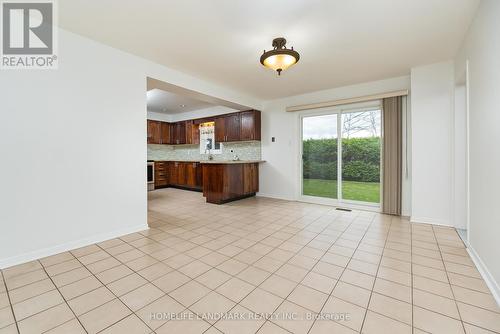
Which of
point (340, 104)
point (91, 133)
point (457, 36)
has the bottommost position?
point (91, 133)

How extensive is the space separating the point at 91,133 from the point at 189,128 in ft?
14.7

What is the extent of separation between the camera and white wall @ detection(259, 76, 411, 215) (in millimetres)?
5195

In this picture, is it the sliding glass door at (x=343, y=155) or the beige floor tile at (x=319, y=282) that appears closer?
the beige floor tile at (x=319, y=282)

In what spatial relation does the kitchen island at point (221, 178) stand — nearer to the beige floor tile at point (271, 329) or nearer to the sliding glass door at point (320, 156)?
the sliding glass door at point (320, 156)

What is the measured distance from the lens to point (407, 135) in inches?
150

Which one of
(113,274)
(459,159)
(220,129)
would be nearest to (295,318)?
(113,274)

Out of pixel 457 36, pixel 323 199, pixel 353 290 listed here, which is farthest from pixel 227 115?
pixel 353 290

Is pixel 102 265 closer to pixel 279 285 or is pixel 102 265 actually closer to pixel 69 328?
pixel 69 328

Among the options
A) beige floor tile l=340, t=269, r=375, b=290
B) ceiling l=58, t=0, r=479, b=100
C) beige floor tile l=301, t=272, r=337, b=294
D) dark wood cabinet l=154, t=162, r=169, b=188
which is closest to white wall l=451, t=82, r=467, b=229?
ceiling l=58, t=0, r=479, b=100

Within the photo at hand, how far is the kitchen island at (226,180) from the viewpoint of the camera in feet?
15.9

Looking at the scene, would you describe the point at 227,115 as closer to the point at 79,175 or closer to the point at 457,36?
the point at 79,175

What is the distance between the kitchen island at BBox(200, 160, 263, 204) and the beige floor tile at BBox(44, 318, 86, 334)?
11.5ft

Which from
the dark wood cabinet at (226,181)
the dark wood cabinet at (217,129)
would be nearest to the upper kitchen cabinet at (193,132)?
the dark wood cabinet at (217,129)

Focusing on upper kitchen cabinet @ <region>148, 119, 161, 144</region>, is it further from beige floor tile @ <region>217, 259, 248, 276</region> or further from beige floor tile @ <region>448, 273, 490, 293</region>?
beige floor tile @ <region>448, 273, 490, 293</region>
